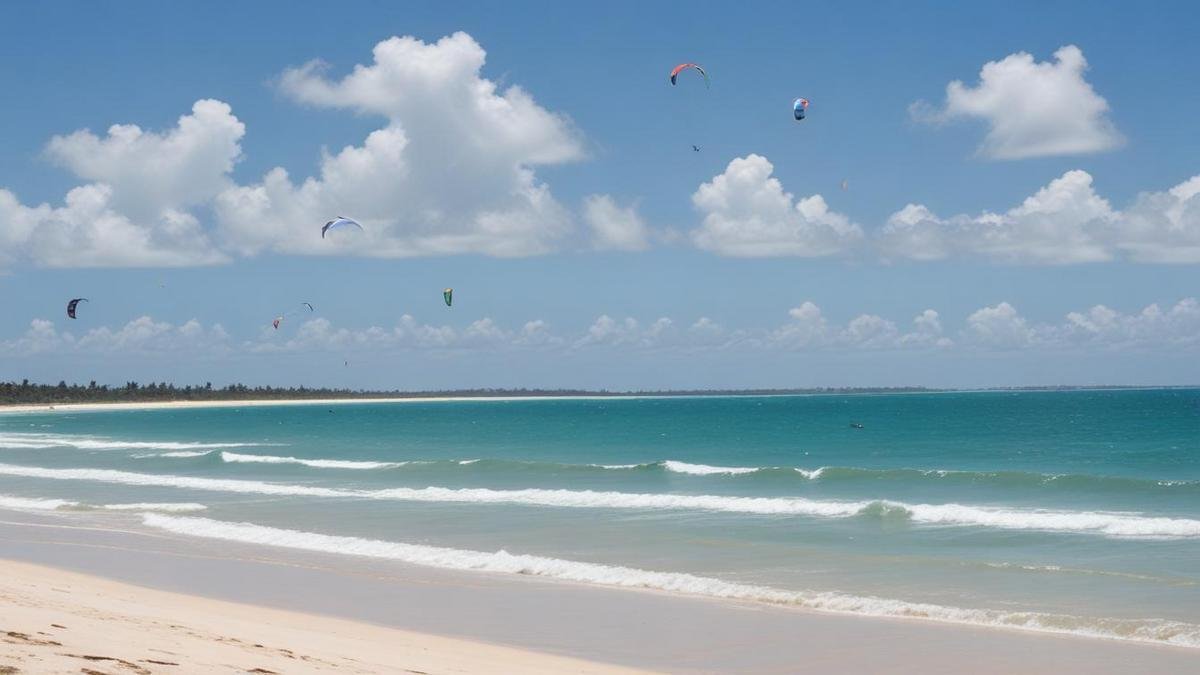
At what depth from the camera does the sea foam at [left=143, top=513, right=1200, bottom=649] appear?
1312 cm

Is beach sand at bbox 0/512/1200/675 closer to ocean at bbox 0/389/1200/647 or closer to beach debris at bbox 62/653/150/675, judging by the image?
beach debris at bbox 62/653/150/675

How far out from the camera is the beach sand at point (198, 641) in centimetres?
871

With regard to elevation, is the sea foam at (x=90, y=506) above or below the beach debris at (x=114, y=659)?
below

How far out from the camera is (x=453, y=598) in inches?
611

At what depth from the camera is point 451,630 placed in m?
13.2

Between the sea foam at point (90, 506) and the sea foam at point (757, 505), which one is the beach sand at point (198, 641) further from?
the sea foam at point (757, 505)

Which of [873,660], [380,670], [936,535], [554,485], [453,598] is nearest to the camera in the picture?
[380,670]

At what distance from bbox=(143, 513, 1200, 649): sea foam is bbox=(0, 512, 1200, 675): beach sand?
0.44m

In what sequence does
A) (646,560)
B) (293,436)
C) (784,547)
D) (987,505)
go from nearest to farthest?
(646,560) → (784,547) → (987,505) → (293,436)

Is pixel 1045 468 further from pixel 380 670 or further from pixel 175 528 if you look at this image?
pixel 380 670

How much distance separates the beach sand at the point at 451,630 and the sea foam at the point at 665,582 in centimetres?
44

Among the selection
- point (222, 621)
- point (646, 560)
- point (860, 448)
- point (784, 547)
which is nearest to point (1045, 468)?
point (860, 448)

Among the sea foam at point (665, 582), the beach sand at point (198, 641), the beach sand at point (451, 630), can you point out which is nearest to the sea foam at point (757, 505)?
the sea foam at point (665, 582)

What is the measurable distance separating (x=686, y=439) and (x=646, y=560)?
50174 mm
